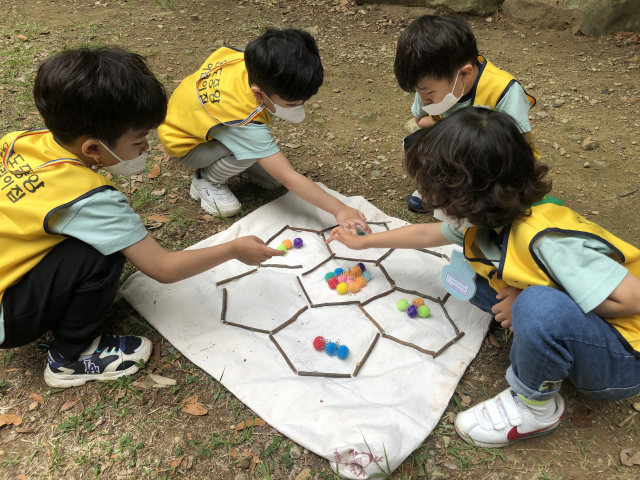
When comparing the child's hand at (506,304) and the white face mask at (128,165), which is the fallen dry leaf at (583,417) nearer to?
the child's hand at (506,304)

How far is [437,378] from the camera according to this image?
215 cm

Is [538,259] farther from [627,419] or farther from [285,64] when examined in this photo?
[285,64]

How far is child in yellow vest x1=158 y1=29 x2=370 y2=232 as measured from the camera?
246 cm

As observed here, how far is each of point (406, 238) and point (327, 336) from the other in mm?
666

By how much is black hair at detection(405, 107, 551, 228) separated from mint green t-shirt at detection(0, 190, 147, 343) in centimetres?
121

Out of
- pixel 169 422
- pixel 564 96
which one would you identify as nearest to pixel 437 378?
pixel 169 422

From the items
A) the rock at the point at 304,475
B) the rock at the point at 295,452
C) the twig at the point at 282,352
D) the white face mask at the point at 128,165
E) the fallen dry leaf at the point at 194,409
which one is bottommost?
the rock at the point at 304,475


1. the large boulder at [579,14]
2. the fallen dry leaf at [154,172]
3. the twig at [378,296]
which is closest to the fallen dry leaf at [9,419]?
the twig at [378,296]

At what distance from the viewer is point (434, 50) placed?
2410 millimetres

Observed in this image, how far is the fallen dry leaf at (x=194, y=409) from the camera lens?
203cm

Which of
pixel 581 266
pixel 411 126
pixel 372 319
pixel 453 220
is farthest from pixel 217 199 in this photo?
pixel 581 266

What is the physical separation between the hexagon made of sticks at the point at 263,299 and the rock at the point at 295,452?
2.16ft

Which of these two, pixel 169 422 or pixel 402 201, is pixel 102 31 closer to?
pixel 402 201

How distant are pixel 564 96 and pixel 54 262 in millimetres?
4496
